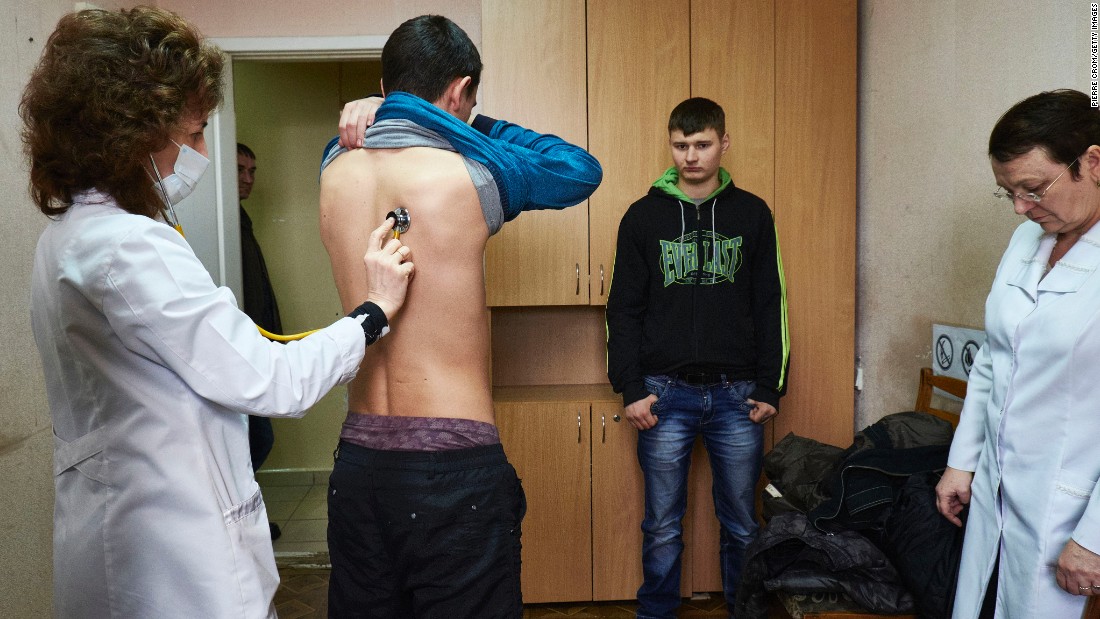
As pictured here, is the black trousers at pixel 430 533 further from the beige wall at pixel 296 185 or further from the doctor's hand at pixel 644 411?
the beige wall at pixel 296 185

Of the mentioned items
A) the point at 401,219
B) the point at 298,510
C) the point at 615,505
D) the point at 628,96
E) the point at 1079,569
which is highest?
the point at 628,96

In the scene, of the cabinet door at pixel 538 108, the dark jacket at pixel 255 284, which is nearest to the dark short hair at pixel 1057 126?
the cabinet door at pixel 538 108

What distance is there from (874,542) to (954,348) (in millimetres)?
696

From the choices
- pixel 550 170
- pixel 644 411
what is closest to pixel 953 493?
pixel 644 411

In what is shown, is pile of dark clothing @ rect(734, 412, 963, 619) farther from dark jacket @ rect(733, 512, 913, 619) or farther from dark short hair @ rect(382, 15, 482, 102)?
dark short hair @ rect(382, 15, 482, 102)

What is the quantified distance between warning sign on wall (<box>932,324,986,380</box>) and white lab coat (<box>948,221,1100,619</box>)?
568mm

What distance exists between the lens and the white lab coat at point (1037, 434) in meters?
1.40

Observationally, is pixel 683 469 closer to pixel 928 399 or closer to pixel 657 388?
pixel 657 388

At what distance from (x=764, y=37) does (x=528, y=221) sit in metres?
1.07

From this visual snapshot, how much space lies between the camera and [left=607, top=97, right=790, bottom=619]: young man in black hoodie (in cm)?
249

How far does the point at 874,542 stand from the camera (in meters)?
1.95

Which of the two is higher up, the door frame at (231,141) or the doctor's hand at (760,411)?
the door frame at (231,141)

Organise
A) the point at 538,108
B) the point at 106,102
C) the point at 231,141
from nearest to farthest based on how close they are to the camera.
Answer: the point at 106,102 < the point at 538,108 < the point at 231,141

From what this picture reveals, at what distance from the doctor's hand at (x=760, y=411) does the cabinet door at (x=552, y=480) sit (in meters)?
0.61
